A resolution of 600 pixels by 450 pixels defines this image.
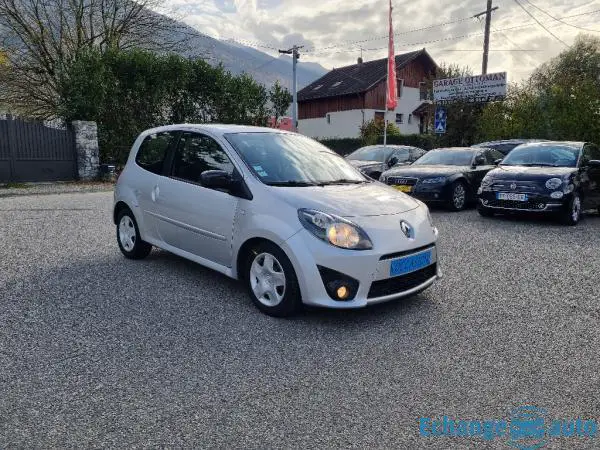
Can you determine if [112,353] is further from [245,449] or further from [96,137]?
[96,137]

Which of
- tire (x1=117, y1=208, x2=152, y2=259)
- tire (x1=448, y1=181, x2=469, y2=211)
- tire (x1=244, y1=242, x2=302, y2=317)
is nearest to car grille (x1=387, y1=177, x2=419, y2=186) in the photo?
tire (x1=448, y1=181, x2=469, y2=211)

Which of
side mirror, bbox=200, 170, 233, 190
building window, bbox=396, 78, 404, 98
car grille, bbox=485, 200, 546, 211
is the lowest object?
car grille, bbox=485, 200, 546, 211

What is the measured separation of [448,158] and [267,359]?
935cm

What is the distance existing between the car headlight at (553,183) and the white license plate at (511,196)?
17.0 inches

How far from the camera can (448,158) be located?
1149 cm

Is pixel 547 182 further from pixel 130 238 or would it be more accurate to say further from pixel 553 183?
pixel 130 238

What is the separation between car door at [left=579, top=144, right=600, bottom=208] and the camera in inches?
368

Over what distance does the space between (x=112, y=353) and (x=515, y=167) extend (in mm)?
8706

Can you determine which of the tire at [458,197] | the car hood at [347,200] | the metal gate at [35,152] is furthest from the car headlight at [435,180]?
the metal gate at [35,152]

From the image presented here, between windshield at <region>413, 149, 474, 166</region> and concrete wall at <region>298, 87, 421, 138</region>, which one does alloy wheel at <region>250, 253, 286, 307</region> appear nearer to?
windshield at <region>413, 149, 474, 166</region>

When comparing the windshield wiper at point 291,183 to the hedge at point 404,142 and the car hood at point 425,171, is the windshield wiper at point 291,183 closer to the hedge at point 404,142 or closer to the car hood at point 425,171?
the car hood at point 425,171

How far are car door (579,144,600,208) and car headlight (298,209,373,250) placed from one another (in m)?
7.35

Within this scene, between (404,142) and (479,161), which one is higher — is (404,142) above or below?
above

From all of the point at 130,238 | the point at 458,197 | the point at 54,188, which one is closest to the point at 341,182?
the point at 130,238
